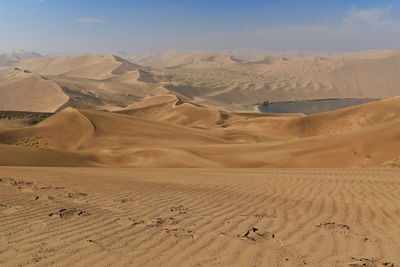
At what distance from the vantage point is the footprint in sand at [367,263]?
4398mm

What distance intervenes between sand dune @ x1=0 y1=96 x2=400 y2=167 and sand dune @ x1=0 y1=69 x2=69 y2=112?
37181 mm

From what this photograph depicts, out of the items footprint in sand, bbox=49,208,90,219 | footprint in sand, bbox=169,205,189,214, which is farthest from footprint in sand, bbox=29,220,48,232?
footprint in sand, bbox=169,205,189,214

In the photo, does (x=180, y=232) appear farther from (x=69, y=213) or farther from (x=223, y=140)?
(x=223, y=140)

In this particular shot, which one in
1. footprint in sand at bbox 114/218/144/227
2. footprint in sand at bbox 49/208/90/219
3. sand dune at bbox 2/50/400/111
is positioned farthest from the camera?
sand dune at bbox 2/50/400/111

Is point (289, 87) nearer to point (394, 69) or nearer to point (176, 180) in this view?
point (394, 69)

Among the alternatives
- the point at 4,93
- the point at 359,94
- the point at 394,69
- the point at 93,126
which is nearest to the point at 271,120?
the point at 93,126

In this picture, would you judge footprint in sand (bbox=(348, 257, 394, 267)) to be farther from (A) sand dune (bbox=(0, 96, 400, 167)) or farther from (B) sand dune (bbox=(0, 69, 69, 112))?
(B) sand dune (bbox=(0, 69, 69, 112))

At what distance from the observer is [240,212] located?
6883 millimetres

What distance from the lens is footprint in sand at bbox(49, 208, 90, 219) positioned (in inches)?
235

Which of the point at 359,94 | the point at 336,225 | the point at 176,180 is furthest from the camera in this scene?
the point at 359,94

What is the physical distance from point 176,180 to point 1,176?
4834mm

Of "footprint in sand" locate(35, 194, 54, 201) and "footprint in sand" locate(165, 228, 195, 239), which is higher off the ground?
"footprint in sand" locate(165, 228, 195, 239)

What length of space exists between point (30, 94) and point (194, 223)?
83536 millimetres

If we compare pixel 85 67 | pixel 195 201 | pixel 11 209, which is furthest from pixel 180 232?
pixel 85 67
